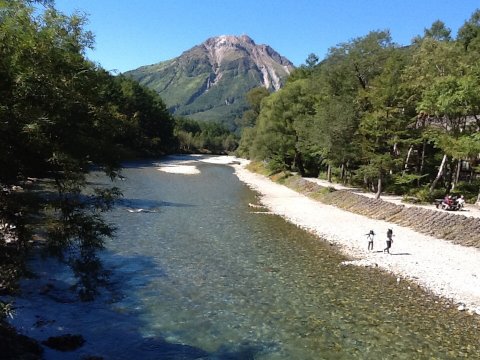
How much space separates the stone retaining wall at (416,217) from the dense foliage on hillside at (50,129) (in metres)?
28.2

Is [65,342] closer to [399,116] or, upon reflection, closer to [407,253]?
[407,253]

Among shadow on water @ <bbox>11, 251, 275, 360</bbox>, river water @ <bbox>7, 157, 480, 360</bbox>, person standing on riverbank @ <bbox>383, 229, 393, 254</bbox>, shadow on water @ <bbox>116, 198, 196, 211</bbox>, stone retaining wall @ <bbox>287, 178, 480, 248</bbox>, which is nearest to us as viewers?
shadow on water @ <bbox>11, 251, 275, 360</bbox>

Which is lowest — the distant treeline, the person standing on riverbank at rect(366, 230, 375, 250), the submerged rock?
the submerged rock

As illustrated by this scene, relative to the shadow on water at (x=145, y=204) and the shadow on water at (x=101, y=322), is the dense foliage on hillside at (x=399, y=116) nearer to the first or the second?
the shadow on water at (x=145, y=204)

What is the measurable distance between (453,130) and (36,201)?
41.3m

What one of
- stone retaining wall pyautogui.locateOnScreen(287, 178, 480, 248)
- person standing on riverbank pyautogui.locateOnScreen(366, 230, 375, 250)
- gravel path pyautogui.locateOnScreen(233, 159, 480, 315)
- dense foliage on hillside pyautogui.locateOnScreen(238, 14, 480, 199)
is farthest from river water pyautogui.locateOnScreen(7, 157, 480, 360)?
dense foliage on hillside pyautogui.locateOnScreen(238, 14, 480, 199)

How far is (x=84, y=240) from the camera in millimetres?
10156

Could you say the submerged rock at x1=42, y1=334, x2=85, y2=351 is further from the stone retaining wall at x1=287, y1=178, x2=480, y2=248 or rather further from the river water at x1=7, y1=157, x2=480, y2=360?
the stone retaining wall at x1=287, y1=178, x2=480, y2=248

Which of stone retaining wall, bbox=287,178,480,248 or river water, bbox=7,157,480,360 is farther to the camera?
stone retaining wall, bbox=287,178,480,248

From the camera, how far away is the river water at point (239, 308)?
15.3 m

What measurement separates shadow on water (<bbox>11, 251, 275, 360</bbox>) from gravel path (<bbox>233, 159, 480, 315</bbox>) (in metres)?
11.8

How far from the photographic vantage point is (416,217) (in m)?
36.5

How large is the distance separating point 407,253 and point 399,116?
70.8 feet

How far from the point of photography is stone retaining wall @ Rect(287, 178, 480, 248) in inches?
1214
